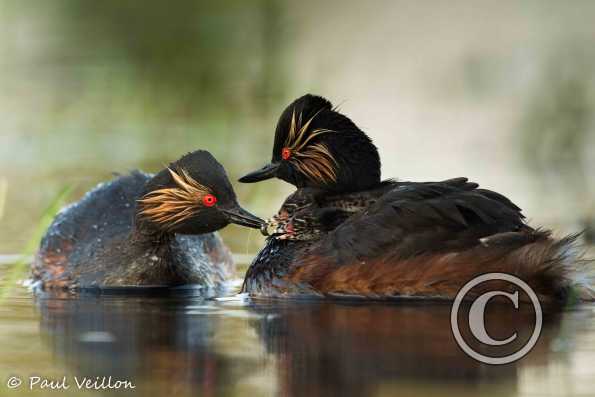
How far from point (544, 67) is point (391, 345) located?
375 inches

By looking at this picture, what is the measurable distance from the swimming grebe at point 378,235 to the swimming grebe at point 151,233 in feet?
1.66

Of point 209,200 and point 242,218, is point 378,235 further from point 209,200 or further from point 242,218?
point 209,200

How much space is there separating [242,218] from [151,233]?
81cm

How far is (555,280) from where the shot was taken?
8156 mm

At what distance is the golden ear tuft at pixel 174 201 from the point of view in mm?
9617

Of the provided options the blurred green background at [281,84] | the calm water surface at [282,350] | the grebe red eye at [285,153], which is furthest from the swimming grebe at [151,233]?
the blurred green background at [281,84]

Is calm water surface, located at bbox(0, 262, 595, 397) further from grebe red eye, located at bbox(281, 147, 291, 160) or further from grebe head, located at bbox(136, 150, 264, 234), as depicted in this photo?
grebe red eye, located at bbox(281, 147, 291, 160)

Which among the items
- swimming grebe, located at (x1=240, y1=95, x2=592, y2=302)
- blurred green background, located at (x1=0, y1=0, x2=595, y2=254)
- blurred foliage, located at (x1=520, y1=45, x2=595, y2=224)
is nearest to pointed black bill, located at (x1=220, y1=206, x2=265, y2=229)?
swimming grebe, located at (x1=240, y1=95, x2=592, y2=302)

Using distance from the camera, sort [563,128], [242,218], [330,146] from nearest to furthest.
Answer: [330,146]
[242,218]
[563,128]

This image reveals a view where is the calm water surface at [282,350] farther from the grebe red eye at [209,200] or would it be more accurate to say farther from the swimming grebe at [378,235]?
the grebe red eye at [209,200]

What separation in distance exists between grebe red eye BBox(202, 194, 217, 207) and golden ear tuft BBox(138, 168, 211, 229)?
23 millimetres

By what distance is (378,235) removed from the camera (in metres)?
8.52

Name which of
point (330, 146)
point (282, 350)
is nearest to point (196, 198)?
point (330, 146)

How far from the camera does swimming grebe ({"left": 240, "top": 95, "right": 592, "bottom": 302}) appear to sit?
8242mm
